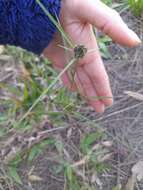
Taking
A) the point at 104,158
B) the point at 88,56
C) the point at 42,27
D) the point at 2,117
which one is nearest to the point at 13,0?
the point at 42,27

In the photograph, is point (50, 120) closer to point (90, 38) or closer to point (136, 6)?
point (90, 38)

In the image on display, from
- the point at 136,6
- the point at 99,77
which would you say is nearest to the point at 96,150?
the point at 99,77

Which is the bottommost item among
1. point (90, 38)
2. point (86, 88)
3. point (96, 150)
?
point (96, 150)

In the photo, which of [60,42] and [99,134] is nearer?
[60,42]

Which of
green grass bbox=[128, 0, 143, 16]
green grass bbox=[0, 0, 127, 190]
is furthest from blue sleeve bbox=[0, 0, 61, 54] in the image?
green grass bbox=[128, 0, 143, 16]

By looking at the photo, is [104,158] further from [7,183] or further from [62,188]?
[7,183]

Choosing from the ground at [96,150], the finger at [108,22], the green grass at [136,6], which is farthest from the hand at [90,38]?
the green grass at [136,6]
